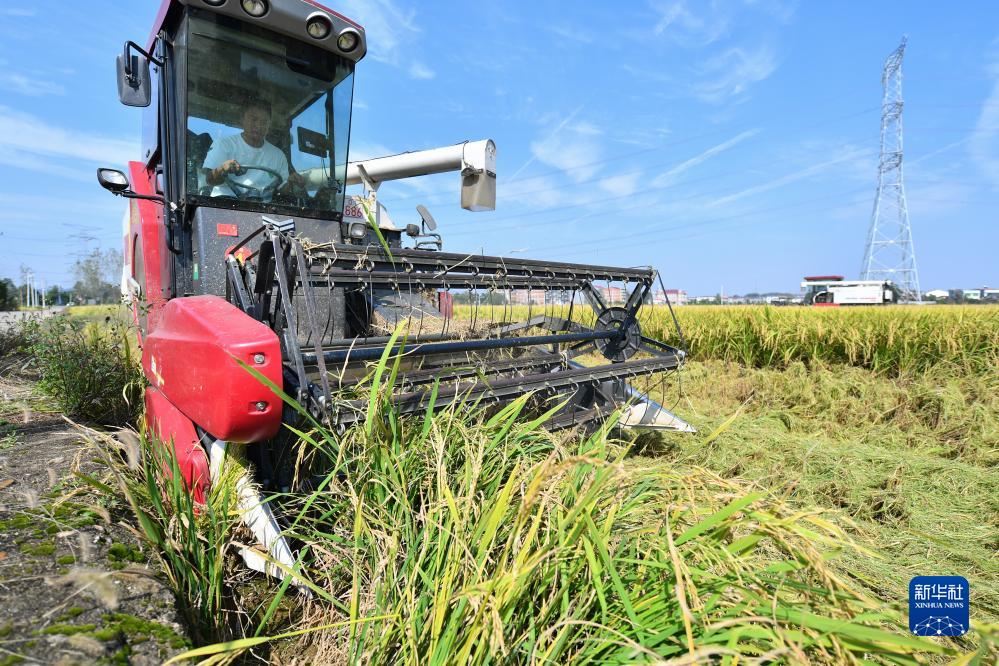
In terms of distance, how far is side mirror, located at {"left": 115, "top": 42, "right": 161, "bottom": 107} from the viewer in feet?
9.81

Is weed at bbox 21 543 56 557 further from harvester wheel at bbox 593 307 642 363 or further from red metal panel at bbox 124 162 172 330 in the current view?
harvester wheel at bbox 593 307 642 363

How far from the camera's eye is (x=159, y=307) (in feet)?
12.2

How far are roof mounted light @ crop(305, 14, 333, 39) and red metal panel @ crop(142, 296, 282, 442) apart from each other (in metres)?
2.00

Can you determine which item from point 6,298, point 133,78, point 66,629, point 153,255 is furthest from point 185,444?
point 6,298

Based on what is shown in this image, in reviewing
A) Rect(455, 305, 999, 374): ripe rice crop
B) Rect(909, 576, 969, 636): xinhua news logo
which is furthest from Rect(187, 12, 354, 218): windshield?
Rect(909, 576, 969, 636): xinhua news logo

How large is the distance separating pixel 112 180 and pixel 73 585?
7.70 feet

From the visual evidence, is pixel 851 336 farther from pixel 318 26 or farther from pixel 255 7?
pixel 255 7

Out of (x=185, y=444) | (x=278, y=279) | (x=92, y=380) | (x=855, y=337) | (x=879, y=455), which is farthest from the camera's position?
(x=855, y=337)

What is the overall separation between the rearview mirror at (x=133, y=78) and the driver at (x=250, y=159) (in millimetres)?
475

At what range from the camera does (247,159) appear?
3.21 metres

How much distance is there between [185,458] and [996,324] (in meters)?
7.69

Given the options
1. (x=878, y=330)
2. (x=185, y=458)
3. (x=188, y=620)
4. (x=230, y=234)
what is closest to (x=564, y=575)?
(x=188, y=620)

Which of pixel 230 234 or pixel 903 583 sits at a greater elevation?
pixel 230 234

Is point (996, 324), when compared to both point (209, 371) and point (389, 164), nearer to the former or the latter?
point (389, 164)
